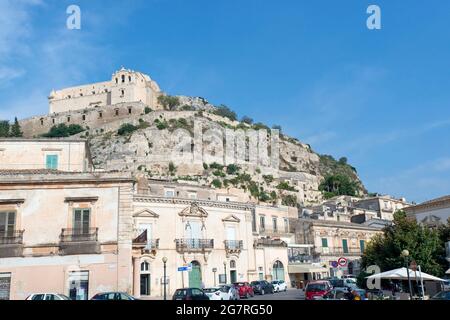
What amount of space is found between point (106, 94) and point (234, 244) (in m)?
79.6

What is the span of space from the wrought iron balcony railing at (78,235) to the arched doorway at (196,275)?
12462 mm

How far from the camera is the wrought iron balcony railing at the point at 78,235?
21.6 metres

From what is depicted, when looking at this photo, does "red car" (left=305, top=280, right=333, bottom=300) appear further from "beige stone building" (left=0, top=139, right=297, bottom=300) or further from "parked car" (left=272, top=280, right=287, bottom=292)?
"parked car" (left=272, top=280, right=287, bottom=292)

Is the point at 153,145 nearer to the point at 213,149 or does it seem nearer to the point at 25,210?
the point at 213,149

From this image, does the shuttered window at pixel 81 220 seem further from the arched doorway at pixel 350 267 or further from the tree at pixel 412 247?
the arched doorway at pixel 350 267

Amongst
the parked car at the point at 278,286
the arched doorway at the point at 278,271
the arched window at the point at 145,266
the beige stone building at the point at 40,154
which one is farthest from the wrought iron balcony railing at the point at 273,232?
the beige stone building at the point at 40,154

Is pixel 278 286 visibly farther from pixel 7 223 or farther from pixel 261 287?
pixel 7 223

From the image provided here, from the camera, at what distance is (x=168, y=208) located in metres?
32.9

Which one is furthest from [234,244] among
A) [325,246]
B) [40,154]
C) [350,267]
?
[350,267]

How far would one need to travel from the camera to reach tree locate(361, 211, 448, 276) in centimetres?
2495

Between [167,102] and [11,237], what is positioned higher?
[167,102]

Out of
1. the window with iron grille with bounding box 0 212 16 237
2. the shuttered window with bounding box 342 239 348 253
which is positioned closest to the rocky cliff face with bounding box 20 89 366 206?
the shuttered window with bounding box 342 239 348 253

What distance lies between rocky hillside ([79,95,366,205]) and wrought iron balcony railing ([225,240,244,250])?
3849cm

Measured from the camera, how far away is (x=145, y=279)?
30.6 m
